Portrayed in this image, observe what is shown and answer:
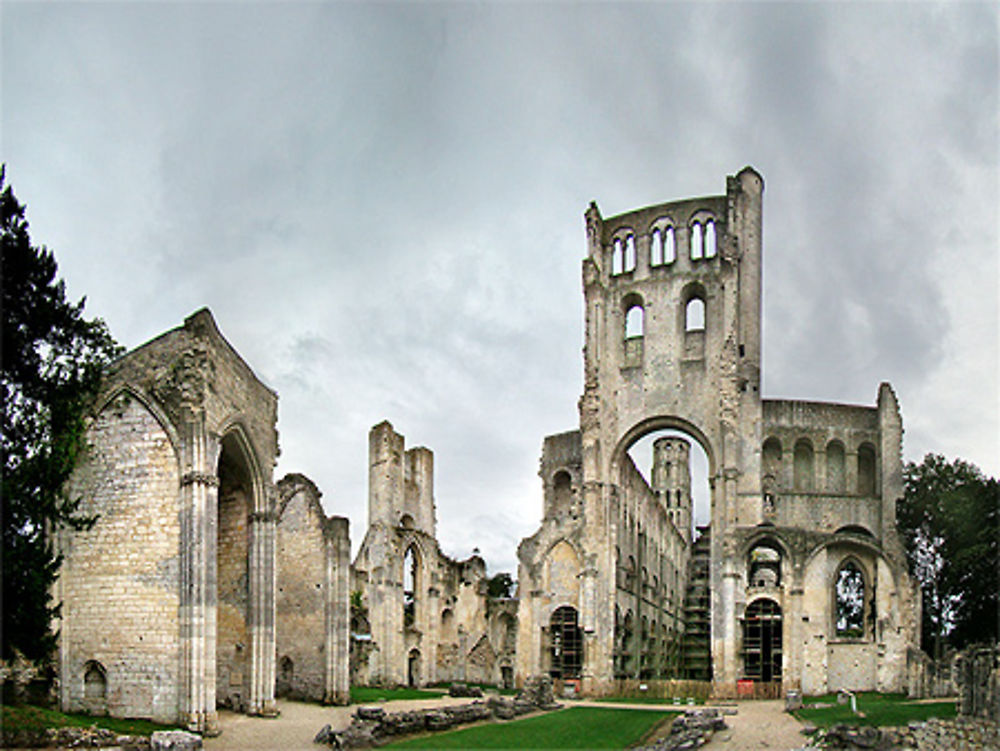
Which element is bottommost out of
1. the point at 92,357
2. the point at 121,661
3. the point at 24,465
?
the point at 121,661

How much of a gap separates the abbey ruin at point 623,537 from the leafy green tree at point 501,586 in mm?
18823

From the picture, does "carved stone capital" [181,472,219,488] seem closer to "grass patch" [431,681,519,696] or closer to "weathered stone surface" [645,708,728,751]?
"weathered stone surface" [645,708,728,751]

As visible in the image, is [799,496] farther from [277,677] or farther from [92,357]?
[92,357]

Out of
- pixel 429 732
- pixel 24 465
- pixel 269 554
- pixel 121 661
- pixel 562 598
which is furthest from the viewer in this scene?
pixel 562 598

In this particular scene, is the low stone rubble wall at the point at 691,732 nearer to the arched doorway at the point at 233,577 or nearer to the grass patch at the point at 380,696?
the arched doorway at the point at 233,577

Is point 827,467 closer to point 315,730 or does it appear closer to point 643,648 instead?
point 643,648

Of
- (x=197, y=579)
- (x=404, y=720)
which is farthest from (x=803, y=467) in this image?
(x=197, y=579)

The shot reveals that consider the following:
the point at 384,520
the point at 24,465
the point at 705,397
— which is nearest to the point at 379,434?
the point at 384,520

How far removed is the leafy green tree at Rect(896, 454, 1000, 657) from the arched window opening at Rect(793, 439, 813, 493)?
12.3ft

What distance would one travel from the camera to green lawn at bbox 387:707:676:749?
1827 cm

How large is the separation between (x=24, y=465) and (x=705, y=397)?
26.8m

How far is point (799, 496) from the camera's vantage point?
39.8m

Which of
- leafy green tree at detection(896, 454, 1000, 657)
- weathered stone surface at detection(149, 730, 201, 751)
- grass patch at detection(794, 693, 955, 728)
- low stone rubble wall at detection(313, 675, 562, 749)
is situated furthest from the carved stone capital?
leafy green tree at detection(896, 454, 1000, 657)

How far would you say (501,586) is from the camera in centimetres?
7000
